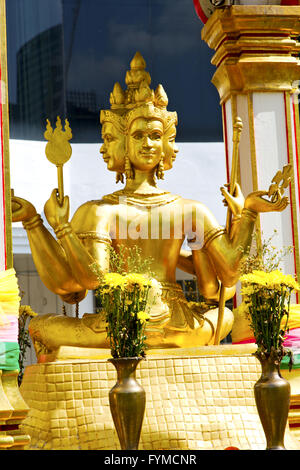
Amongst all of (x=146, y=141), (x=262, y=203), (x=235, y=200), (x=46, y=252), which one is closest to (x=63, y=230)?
(x=46, y=252)

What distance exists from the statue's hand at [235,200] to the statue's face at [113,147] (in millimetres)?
636

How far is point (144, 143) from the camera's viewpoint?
17.6 feet

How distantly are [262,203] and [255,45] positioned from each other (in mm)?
1074

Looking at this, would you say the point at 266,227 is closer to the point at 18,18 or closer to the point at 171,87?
the point at 171,87

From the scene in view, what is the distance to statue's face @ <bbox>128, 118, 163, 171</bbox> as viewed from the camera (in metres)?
5.38

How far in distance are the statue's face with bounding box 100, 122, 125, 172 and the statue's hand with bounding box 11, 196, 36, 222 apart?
1.99 ft

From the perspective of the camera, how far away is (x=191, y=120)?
589cm

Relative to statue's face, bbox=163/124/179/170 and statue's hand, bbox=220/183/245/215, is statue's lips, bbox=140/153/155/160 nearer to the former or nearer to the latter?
statue's face, bbox=163/124/179/170

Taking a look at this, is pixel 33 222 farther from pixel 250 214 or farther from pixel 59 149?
pixel 250 214

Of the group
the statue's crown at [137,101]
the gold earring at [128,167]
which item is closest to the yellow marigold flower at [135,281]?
the gold earring at [128,167]

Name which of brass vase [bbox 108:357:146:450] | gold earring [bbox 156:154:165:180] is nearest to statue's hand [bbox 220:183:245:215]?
gold earring [bbox 156:154:165:180]
